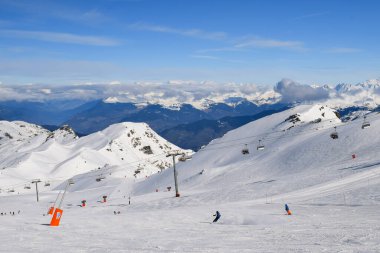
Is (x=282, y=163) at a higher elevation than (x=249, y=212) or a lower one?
higher

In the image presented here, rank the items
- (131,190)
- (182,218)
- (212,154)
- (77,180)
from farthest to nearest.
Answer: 1. (77,180)
2. (212,154)
3. (131,190)
4. (182,218)

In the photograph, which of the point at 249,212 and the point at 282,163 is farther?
the point at 282,163

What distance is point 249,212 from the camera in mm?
41125

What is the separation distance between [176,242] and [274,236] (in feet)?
18.7

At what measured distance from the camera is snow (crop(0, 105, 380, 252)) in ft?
71.2

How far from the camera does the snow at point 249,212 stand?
21.7 m

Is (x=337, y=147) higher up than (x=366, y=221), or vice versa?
(x=337, y=147)

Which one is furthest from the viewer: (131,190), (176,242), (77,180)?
(77,180)

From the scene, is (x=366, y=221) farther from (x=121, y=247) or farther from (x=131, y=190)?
(x=131, y=190)

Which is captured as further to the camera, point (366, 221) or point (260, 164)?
point (260, 164)

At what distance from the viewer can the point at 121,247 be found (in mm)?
21234

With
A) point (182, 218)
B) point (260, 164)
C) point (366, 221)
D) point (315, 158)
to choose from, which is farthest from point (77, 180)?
point (366, 221)

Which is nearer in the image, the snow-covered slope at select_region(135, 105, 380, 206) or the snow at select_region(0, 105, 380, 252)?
the snow at select_region(0, 105, 380, 252)

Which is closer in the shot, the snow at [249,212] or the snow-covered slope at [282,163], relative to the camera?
the snow at [249,212]
